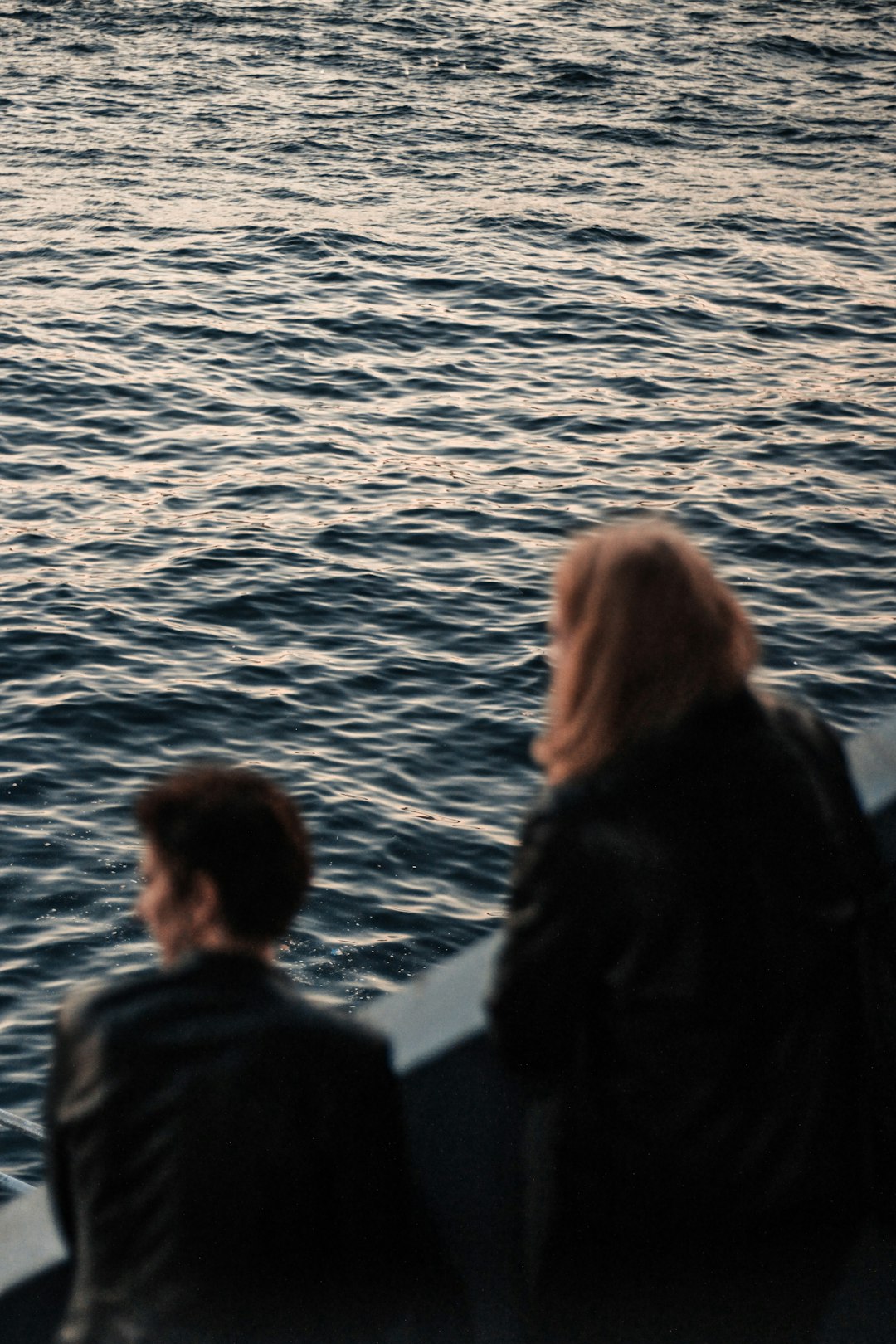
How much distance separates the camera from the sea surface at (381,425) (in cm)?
1081

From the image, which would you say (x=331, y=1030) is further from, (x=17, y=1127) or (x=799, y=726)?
(x=17, y=1127)

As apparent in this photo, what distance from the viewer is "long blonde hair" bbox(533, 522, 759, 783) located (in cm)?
223

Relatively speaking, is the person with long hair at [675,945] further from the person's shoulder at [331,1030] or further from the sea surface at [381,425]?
the sea surface at [381,425]

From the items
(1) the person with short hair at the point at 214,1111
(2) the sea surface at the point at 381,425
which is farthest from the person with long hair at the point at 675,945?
(2) the sea surface at the point at 381,425

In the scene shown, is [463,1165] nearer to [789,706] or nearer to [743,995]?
[743,995]

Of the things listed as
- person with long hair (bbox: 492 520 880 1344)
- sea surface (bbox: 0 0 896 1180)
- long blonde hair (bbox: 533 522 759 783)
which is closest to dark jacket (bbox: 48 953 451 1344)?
person with long hair (bbox: 492 520 880 1344)

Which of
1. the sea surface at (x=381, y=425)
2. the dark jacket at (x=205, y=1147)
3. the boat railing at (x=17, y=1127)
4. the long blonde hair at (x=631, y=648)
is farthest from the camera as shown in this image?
the sea surface at (x=381, y=425)

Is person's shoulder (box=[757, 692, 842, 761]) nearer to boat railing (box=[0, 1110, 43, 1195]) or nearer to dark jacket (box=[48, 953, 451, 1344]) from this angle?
dark jacket (box=[48, 953, 451, 1344])

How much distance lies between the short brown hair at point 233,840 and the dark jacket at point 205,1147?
0.26 feet

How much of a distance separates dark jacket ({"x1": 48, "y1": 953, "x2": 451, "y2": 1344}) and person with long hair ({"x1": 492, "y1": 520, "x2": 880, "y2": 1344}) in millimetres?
268

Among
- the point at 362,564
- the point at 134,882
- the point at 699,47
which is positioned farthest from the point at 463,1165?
the point at 699,47

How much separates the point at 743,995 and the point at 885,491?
1474cm

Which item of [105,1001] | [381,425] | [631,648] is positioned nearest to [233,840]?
[105,1001]

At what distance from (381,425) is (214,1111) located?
1619 centimetres
